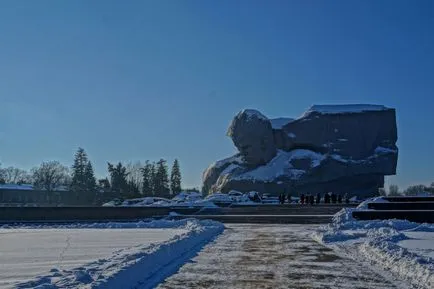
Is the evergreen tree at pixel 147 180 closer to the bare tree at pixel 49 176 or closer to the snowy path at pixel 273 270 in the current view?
the bare tree at pixel 49 176

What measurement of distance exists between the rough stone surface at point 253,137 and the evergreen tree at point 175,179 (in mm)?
17646

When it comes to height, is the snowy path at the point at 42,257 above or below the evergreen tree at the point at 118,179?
below

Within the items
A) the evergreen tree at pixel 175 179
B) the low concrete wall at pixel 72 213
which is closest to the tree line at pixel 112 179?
the evergreen tree at pixel 175 179

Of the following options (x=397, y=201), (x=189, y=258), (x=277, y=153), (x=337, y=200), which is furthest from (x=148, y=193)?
(x=189, y=258)

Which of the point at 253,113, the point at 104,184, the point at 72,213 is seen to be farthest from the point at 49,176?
the point at 72,213

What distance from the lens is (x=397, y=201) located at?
28.6 meters

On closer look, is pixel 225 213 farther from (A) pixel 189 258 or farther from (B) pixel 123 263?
(B) pixel 123 263

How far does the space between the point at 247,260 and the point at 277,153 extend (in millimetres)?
86465

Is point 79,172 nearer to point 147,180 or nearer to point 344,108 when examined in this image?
point 147,180

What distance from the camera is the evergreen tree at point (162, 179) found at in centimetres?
9825

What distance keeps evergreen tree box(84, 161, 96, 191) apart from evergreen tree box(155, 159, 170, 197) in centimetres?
1256

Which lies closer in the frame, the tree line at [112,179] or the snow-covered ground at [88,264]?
the snow-covered ground at [88,264]

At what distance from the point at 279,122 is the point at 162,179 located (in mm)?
26612

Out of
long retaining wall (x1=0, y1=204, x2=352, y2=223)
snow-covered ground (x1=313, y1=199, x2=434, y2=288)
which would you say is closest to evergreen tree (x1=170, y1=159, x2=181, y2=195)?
long retaining wall (x1=0, y1=204, x2=352, y2=223)
